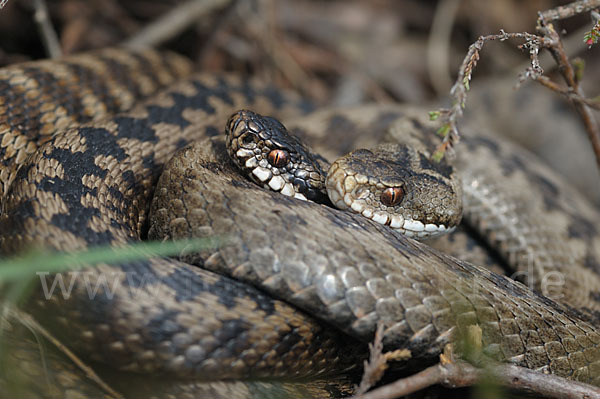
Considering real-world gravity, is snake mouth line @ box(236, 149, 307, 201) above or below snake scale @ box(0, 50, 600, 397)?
above

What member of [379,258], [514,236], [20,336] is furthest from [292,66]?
[20,336]

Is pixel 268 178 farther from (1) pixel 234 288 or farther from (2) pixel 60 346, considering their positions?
(2) pixel 60 346

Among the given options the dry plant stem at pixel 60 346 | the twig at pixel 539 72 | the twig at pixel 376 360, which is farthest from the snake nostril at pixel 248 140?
the dry plant stem at pixel 60 346

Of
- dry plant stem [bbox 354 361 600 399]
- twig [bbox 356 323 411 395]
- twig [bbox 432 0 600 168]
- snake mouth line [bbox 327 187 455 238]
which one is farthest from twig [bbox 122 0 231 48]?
dry plant stem [bbox 354 361 600 399]

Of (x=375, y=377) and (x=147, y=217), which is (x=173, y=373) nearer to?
(x=375, y=377)

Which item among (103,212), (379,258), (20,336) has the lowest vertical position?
(20,336)

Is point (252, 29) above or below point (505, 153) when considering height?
above

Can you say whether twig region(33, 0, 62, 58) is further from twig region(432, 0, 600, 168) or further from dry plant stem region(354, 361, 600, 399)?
dry plant stem region(354, 361, 600, 399)
